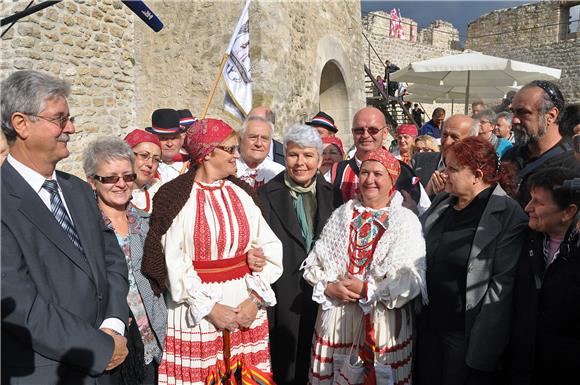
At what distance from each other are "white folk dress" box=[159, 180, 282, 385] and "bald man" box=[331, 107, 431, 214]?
1.07m

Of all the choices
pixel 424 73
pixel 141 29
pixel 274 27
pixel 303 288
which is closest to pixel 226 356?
pixel 303 288

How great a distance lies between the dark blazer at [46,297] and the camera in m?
1.83

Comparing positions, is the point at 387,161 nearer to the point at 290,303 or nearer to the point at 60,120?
the point at 290,303

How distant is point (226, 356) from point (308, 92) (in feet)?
21.8

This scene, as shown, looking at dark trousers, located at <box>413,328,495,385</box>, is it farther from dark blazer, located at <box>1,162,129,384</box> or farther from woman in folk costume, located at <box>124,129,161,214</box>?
woman in folk costume, located at <box>124,129,161,214</box>

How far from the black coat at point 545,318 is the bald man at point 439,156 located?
1289mm

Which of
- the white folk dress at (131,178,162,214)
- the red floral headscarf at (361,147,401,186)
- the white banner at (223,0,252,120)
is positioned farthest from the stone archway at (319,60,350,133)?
the red floral headscarf at (361,147,401,186)

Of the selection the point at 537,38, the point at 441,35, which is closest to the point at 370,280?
the point at 537,38

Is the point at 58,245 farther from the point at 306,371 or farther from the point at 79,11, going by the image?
the point at 79,11

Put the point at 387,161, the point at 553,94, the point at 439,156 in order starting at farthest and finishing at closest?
the point at 439,156 → the point at 553,94 → the point at 387,161

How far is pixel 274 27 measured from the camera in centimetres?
742

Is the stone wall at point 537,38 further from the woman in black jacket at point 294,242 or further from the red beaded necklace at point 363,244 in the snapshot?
the red beaded necklace at point 363,244

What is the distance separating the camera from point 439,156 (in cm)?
482

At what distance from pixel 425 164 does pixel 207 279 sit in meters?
2.94
